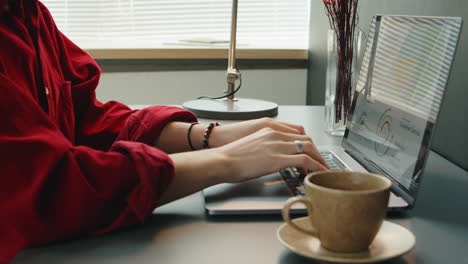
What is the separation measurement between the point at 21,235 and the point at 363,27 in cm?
129

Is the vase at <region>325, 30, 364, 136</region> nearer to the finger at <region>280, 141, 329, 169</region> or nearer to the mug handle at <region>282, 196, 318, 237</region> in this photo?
the finger at <region>280, 141, 329, 169</region>

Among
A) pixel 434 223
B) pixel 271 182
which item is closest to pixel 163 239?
pixel 271 182

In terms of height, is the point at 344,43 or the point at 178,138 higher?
the point at 344,43

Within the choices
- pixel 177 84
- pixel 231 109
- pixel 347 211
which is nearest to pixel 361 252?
pixel 347 211

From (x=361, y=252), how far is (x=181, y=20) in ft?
6.63

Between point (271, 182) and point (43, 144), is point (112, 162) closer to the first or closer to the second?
point (43, 144)

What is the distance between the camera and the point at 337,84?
1283 mm

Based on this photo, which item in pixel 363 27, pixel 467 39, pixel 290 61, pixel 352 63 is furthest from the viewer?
pixel 290 61

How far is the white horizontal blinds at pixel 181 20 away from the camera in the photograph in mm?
2455

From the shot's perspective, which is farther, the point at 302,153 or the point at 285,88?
the point at 285,88

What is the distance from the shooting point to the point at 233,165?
2.72 ft

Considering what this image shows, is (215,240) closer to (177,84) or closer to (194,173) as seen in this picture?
(194,173)

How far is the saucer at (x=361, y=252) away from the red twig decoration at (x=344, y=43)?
64cm

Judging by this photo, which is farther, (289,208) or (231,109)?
(231,109)
